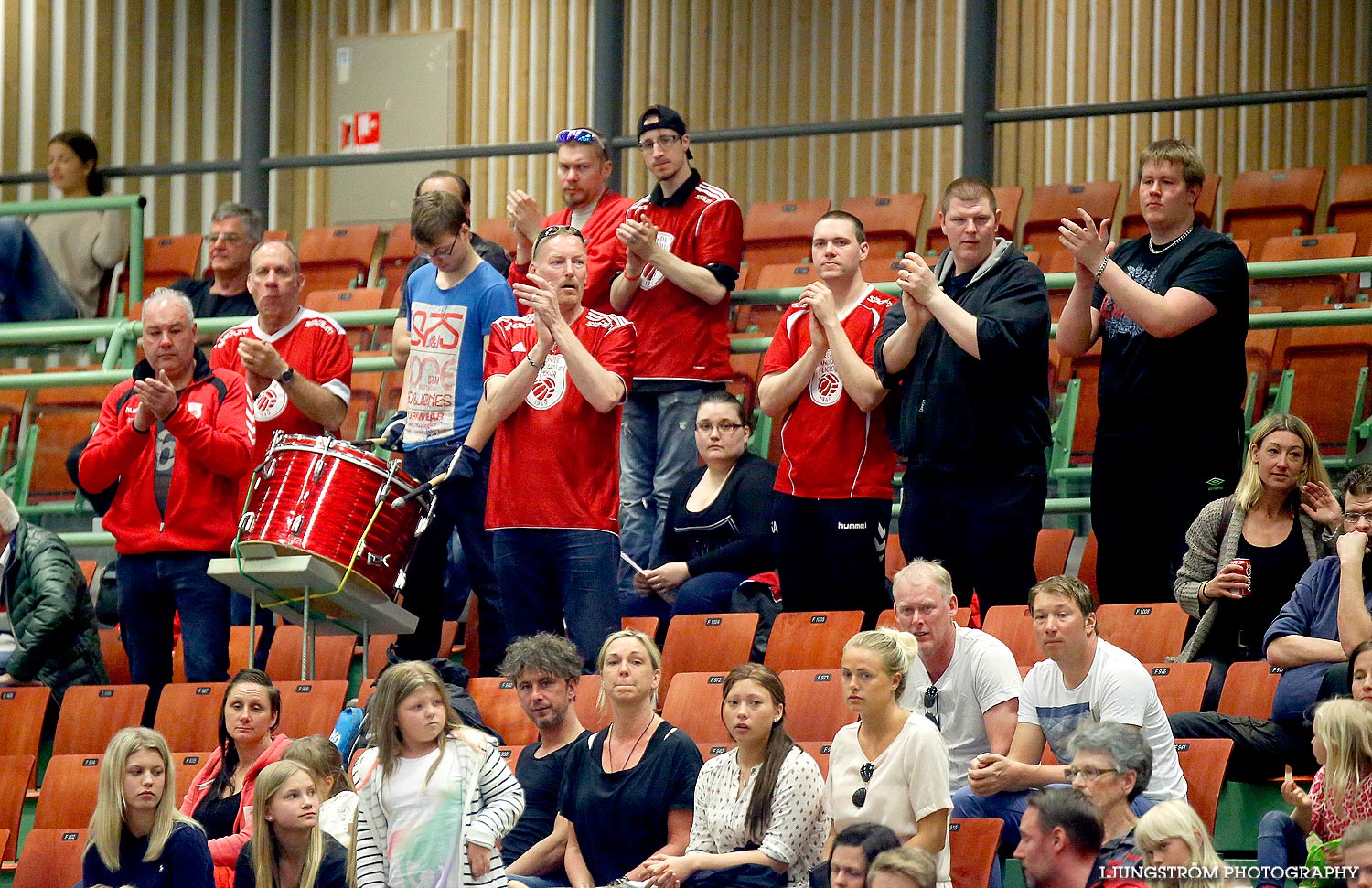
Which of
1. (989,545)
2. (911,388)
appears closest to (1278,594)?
(989,545)

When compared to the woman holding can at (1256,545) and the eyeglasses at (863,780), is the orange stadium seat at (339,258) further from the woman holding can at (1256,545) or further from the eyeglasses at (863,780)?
the eyeglasses at (863,780)

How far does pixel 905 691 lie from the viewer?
16.6 ft

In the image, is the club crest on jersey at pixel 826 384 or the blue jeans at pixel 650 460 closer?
the club crest on jersey at pixel 826 384

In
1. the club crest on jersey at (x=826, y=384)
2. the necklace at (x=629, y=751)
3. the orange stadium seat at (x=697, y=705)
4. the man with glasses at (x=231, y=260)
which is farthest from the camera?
the man with glasses at (x=231, y=260)

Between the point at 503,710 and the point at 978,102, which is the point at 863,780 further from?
the point at 978,102

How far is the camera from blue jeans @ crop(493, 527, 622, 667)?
5863mm

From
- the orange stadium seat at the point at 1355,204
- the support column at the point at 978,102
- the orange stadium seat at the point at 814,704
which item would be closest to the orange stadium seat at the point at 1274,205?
the orange stadium seat at the point at 1355,204

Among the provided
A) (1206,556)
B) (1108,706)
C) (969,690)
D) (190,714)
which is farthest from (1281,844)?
(190,714)

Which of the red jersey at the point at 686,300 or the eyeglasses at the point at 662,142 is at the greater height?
the eyeglasses at the point at 662,142

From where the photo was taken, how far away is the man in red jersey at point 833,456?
5992mm

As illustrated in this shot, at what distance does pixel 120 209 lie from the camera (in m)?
8.80

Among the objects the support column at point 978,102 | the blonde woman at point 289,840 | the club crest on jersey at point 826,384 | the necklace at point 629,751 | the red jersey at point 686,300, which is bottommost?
the blonde woman at point 289,840

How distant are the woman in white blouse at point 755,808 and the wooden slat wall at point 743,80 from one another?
696cm

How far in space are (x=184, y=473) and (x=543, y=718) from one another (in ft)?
5.91
